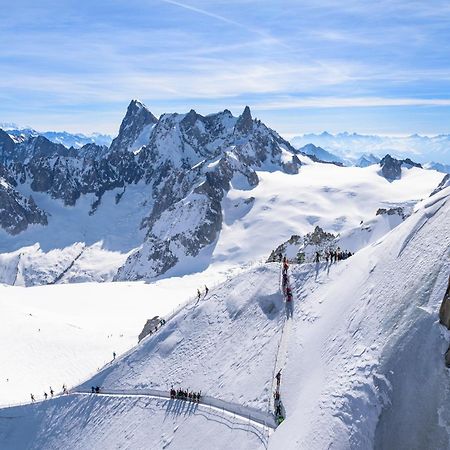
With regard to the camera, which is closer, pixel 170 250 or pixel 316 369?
pixel 316 369

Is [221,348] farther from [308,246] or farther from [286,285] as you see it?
[308,246]

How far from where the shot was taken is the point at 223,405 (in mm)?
33000

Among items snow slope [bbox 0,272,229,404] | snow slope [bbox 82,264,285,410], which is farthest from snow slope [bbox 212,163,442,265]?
snow slope [bbox 82,264,285,410]

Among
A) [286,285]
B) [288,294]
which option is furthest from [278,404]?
[286,285]

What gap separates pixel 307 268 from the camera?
42.0 m

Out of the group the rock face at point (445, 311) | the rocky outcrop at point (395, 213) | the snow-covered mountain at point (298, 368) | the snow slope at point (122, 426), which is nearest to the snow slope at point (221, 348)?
the snow-covered mountain at point (298, 368)

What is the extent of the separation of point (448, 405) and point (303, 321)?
13074 mm

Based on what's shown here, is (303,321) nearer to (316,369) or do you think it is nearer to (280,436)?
(316,369)

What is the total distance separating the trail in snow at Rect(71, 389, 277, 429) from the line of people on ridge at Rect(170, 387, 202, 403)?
22cm

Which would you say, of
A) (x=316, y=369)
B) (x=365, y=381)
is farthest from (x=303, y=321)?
(x=365, y=381)

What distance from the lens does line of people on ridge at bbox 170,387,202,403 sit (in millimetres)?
34722

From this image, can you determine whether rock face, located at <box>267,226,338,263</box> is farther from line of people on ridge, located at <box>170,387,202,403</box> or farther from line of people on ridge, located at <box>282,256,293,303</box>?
line of people on ridge, located at <box>170,387,202,403</box>

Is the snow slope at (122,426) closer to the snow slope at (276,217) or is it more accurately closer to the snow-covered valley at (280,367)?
the snow-covered valley at (280,367)

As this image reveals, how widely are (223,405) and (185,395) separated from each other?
359 centimetres
